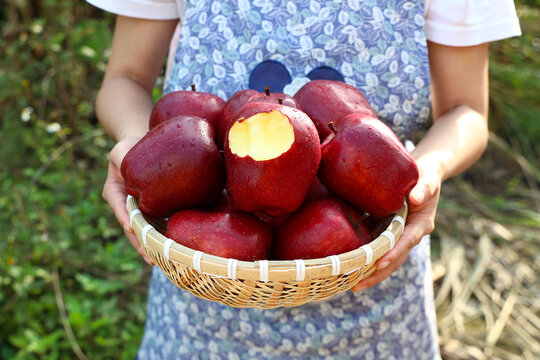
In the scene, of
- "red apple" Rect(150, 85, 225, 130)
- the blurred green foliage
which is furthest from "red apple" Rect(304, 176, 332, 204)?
the blurred green foliage

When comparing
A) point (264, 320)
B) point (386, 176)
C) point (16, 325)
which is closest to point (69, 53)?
point (16, 325)

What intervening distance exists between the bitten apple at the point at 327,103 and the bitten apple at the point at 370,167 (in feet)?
0.24

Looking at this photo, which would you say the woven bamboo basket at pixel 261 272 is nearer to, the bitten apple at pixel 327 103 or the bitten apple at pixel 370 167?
the bitten apple at pixel 370 167

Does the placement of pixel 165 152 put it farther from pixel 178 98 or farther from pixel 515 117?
pixel 515 117

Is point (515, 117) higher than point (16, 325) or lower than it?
lower

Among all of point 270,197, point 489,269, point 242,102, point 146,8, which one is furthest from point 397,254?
point 489,269

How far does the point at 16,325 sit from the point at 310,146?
1420 mm

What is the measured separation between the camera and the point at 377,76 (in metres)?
1.07

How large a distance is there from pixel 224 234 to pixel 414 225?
1.10 feet

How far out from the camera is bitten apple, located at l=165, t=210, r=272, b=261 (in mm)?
775

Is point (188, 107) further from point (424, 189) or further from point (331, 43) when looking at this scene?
point (424, 189)

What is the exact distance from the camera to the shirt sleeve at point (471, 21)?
106 cm

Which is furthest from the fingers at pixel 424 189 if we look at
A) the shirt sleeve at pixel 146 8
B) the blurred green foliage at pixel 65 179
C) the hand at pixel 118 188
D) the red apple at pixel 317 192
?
the blurred green foliage at pixel 65 179

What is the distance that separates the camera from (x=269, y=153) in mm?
773
